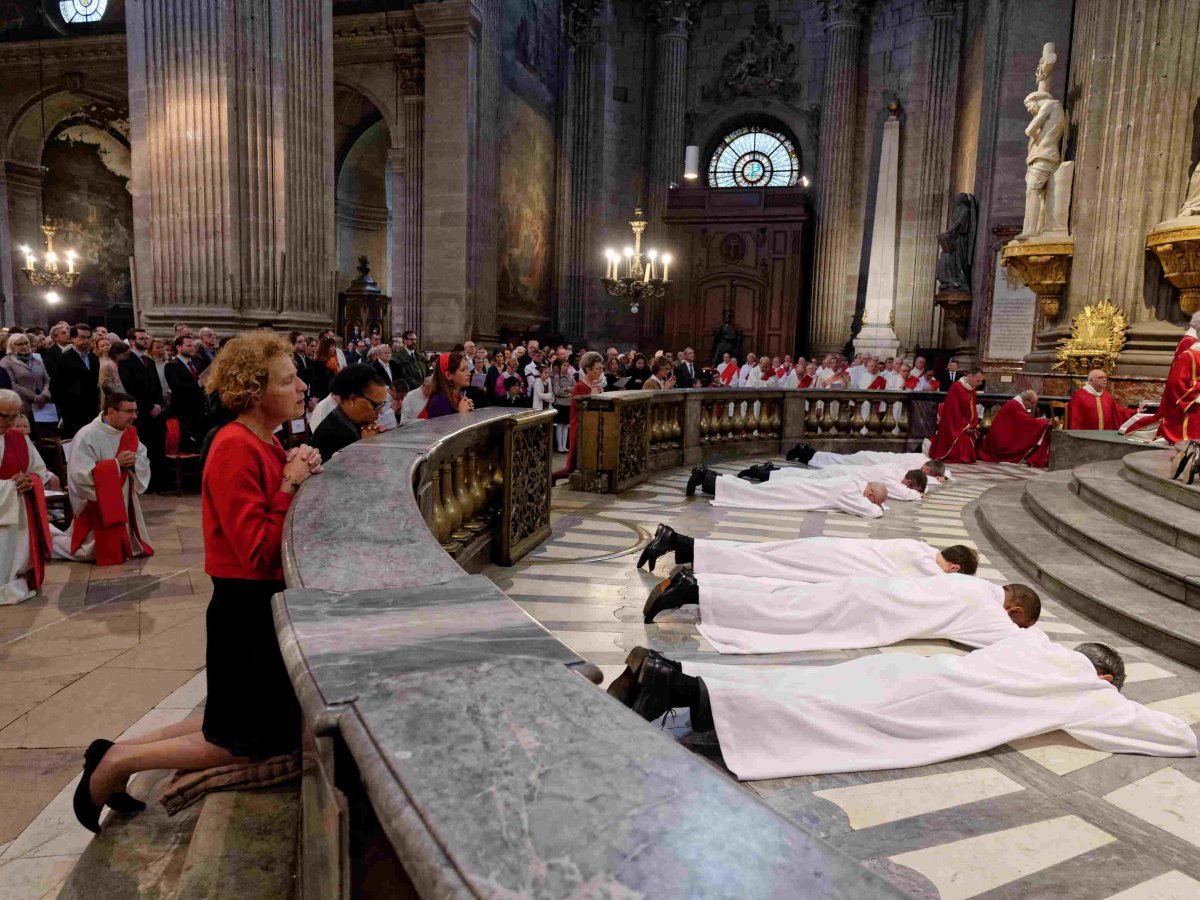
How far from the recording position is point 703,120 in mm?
26406

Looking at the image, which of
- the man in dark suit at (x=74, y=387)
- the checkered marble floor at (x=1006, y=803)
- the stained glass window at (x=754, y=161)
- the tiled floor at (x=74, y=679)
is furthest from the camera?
the stained glass window at (x=754, y=161)

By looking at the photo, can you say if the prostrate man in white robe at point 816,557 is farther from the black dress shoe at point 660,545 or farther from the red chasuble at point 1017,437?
the red chasuble at point 1017,437

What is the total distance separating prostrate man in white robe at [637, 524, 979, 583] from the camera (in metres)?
5.11

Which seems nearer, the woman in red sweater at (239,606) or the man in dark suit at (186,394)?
the woman in red sweater at (239,606)

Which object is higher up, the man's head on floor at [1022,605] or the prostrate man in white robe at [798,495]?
the man's head on floor at [1022,605]

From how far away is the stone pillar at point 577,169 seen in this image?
23.5 meters

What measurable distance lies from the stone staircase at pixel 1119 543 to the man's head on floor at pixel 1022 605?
3.34ft

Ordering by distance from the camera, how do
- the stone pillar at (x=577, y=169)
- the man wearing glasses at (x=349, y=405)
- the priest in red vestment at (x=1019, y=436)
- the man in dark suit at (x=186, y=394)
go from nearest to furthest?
the man wearing glasses at (x=349, y=405)
the man in dark suit at (x=186, y=394)
the priest in red vestment at (x=1019, y=436)
the stone pillar at (x=577, y=169)

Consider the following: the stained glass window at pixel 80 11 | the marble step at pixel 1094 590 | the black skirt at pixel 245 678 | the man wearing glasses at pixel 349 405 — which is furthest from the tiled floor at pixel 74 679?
the stained glass window at pixel 80 11

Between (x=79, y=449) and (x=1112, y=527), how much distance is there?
321 inches

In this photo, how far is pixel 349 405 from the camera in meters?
4.08

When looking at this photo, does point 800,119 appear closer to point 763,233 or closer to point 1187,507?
point 763,233

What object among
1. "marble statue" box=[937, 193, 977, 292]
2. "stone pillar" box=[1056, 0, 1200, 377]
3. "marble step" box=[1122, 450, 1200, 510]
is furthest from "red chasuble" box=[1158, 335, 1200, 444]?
"marble statue" box=[937, 193, 977, 292]

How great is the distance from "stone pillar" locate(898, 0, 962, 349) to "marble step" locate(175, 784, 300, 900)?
21236 millimetres
